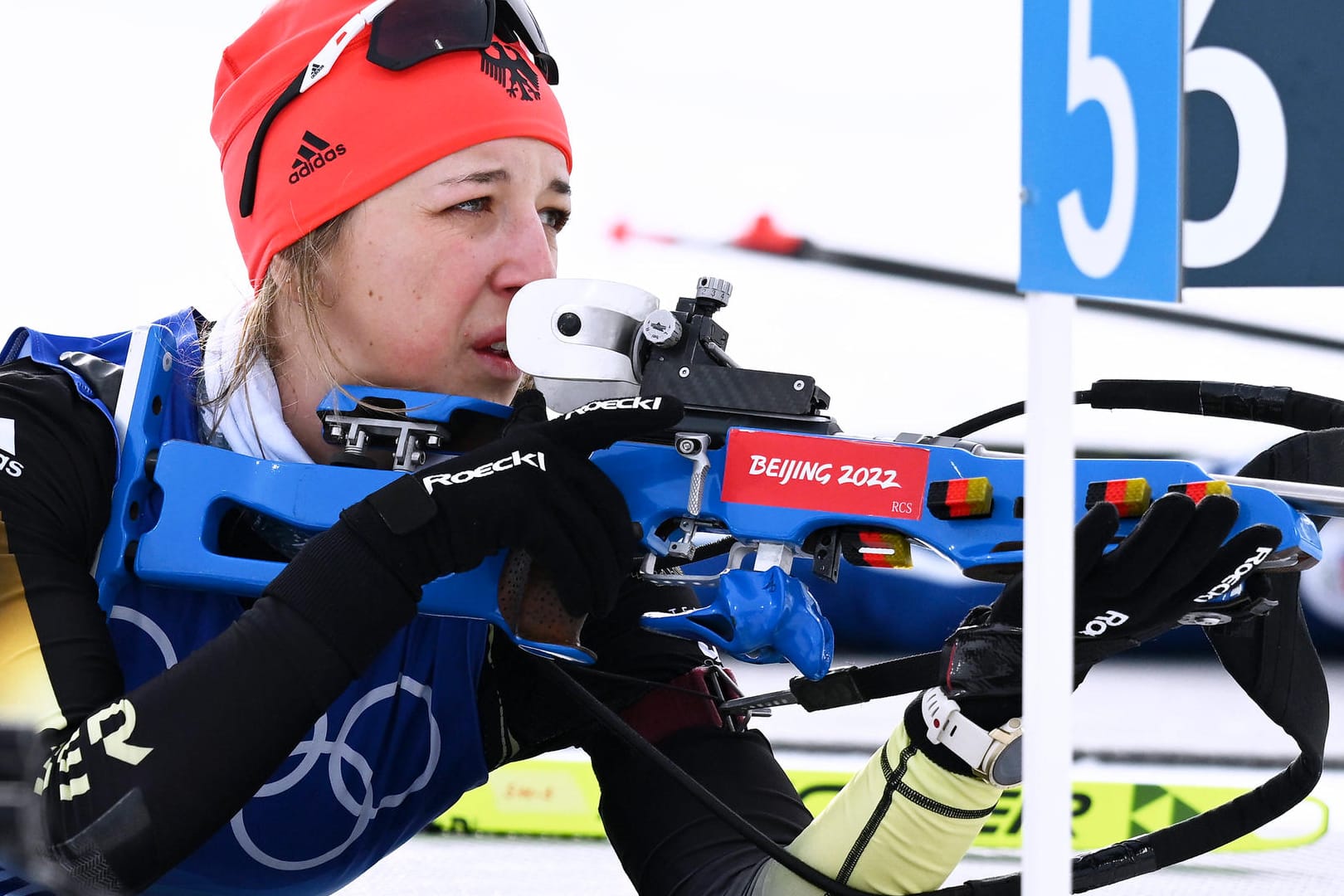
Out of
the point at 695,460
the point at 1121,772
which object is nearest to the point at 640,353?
the point at 695,460

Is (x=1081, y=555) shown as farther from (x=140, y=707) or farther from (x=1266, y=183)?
(x=140, y=707)

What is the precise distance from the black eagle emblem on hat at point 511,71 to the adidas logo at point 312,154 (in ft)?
0.50

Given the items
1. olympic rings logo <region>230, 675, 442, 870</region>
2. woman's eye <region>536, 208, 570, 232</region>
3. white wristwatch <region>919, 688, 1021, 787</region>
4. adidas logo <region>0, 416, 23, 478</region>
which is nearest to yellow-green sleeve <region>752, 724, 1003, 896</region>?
white wristwatch <region>919, 688, 1021, 787</region>

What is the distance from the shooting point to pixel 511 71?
1.26m

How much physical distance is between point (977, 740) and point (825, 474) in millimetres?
213

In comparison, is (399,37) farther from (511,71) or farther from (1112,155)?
(1112,155)

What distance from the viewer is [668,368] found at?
3.40ft

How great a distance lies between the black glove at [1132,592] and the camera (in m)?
0.82

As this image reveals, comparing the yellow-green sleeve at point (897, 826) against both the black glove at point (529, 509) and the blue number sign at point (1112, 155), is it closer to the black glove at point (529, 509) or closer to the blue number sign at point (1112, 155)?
the black glove at point (529, 509)

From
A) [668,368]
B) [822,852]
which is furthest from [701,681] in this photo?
[668,368]

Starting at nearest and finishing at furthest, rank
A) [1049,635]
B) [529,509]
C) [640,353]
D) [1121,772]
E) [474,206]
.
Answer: [1049,635] → [529,509] → [640,353] → [474,206] → [1121,772]

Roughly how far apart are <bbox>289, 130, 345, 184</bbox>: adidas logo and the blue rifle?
213 millimetres

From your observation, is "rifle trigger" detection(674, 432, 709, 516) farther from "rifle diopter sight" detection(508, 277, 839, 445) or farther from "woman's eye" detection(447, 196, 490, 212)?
"woman's eye" detection(447, 196, 490, 212)

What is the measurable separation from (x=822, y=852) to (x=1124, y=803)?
103cm
